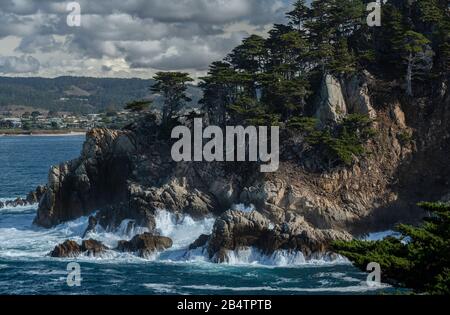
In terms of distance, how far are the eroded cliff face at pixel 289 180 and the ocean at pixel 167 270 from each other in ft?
6.90

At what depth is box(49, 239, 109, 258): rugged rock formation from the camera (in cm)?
4734

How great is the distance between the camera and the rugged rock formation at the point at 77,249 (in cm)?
4734

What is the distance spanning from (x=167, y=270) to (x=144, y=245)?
4717 mm

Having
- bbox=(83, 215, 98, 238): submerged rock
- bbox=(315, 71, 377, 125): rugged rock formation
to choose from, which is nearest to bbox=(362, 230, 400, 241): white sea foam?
bbox=(315, 71, 377, 125): rugged rock formation

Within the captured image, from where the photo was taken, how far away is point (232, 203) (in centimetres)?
5544

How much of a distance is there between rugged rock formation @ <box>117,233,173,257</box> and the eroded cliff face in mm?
3803

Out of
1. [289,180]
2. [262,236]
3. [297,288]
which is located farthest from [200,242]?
[297,288]

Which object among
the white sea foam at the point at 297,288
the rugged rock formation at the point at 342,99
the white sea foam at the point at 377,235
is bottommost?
the white sea foam at the point at 297,288

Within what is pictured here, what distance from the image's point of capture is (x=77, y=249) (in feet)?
157

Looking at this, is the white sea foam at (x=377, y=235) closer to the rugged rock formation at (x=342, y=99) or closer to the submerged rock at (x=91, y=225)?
the rugged rock formation at (x=342, y=99)

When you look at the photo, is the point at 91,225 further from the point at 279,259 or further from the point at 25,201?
the point at 25,201

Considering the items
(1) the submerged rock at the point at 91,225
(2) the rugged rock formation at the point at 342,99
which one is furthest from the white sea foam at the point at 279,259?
(2) the rugged rock formation at the point at 342,99
